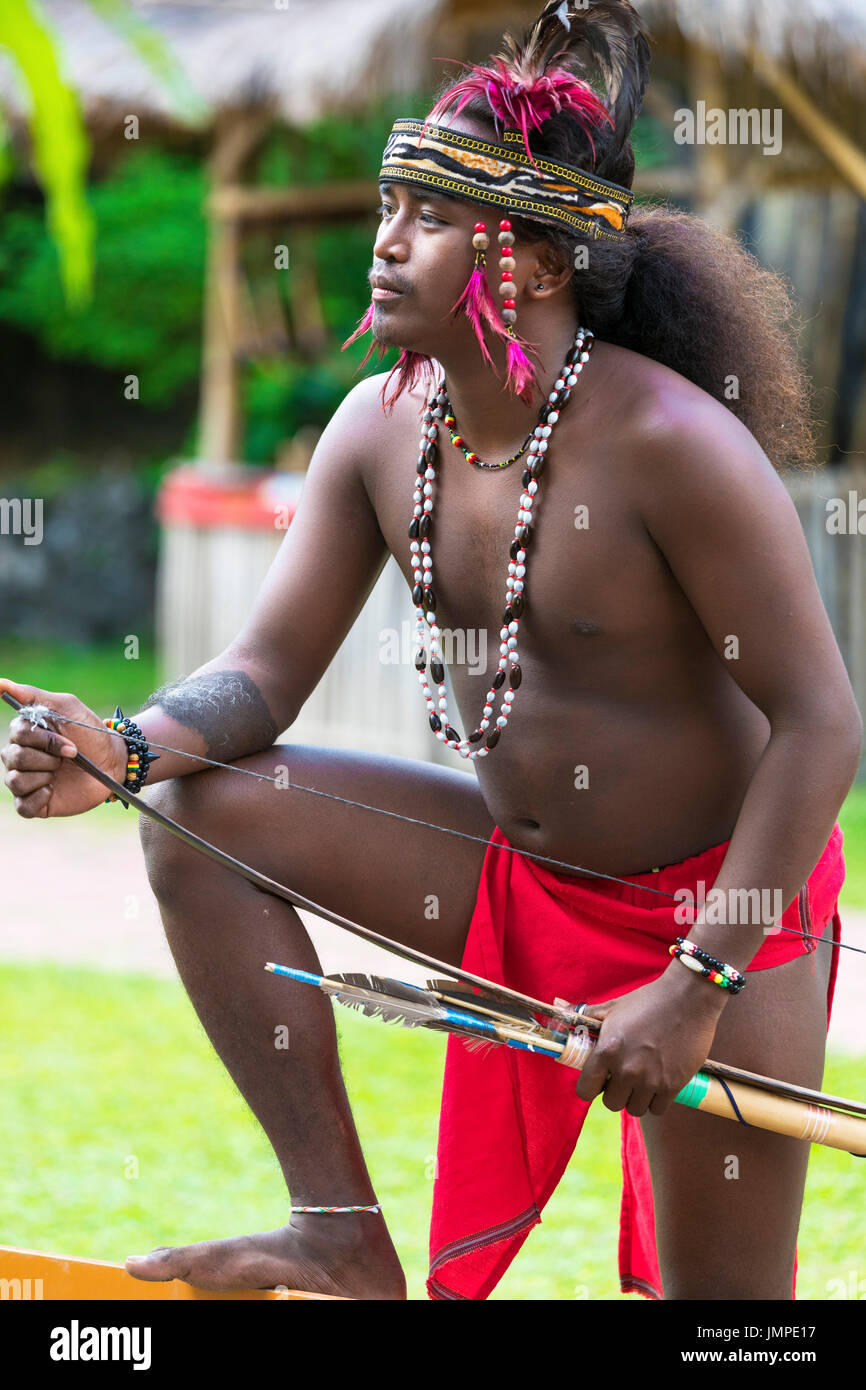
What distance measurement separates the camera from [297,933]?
8.03ft

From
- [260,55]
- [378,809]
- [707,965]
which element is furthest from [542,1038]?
[260,55]

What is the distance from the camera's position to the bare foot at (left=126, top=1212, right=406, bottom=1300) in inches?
89.1

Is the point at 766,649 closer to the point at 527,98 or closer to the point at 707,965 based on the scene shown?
the point at 707,965

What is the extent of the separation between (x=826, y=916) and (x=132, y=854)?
4868 mm

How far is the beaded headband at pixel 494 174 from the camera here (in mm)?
2209

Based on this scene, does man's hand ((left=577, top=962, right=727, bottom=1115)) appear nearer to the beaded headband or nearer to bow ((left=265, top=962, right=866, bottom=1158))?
bow ((left=265, top=962, right=866, bottom=1158))

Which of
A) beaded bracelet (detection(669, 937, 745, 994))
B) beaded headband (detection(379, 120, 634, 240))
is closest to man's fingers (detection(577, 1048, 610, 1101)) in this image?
beaded bracelet (detection(669, 937, 745, 994))

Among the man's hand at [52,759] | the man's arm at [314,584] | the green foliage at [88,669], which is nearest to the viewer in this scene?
the man's hand at [52,759]

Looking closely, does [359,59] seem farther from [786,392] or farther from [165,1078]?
[786,392]

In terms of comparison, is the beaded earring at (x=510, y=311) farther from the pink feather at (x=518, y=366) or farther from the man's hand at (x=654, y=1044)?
the man's hand at (x=654, y=1044)

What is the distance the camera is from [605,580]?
227cm

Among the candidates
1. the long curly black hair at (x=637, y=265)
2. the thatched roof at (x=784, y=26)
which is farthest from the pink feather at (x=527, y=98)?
the thatched roof at (x=784, y=26)

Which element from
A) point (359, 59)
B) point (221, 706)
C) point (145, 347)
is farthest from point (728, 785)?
point (145, 347)

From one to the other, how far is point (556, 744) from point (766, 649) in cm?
40
